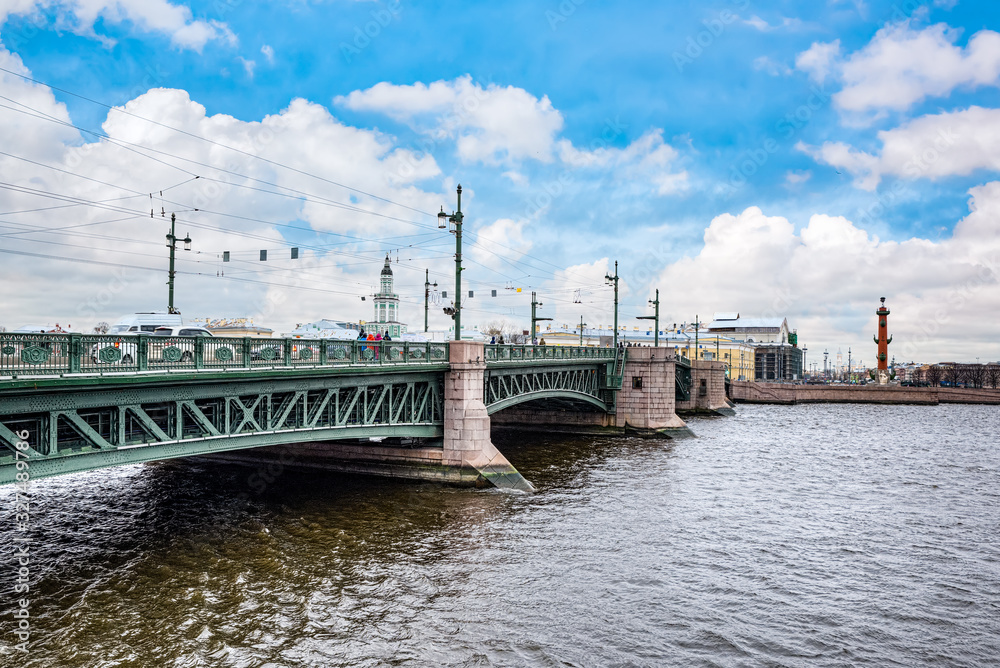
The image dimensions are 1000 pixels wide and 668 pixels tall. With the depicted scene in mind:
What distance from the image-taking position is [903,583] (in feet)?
48.9

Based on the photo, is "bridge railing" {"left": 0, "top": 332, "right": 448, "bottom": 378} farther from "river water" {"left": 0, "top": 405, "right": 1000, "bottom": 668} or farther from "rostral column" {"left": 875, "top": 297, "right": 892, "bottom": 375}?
"rostral column" {"left": 875, "top": 297, "right": 892, "bottom": 375}

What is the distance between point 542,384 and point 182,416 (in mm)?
22184

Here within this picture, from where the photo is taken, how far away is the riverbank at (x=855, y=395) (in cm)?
8375

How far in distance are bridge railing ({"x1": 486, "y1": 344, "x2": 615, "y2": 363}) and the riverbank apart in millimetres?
47611

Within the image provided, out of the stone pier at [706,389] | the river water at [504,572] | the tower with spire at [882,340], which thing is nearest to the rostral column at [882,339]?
the tower with spire at [882,340]

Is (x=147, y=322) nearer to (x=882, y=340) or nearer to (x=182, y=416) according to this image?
(x=182, y=416)

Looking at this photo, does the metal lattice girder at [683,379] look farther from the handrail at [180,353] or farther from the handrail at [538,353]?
the handrail at [180,353]

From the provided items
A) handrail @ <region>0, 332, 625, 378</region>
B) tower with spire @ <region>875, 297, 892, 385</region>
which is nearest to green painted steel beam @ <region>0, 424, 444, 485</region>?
handrail @ <region>0, 332, 625, 378</region>

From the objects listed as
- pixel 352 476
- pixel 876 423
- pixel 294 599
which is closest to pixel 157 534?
pixel 294 599

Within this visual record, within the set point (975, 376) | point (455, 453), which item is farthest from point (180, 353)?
point (975, 376)

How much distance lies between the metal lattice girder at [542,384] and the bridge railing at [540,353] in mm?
466

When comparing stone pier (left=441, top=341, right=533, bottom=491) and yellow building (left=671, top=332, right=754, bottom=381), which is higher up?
yellow building (left=671, top=332, right=754, bottom=381)

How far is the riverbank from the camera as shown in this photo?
83750 millimetres

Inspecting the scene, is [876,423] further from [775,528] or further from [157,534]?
[157,534]
